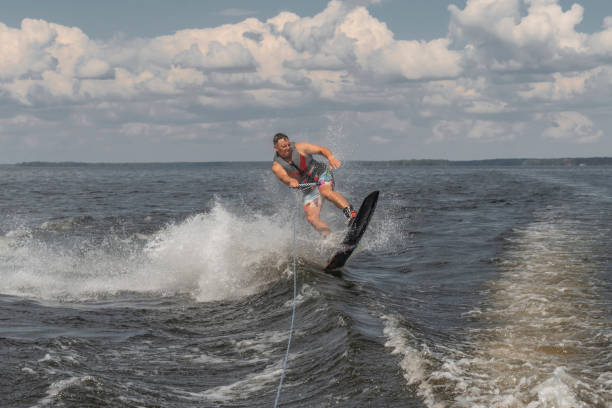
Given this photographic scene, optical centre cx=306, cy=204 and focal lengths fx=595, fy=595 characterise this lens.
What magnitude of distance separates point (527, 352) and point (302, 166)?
236 inches

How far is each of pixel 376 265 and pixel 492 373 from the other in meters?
7.74

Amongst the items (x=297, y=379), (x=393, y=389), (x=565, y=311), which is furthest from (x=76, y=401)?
(x=565, y=311)

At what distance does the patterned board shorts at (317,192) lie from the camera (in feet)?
37.2

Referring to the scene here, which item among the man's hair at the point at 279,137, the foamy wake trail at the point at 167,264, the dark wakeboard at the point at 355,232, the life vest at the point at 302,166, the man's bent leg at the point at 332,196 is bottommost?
the foamy wake trail at the point at 167,264

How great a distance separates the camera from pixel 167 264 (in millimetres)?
12500

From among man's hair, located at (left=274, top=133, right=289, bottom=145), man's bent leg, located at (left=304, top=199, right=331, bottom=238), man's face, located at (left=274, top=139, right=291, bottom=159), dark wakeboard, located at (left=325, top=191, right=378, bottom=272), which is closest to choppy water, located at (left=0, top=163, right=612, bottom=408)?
dark wakeboard, located at (left=325, top=191, right=378, bottom=272)

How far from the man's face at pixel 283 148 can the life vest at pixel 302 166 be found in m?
0.10

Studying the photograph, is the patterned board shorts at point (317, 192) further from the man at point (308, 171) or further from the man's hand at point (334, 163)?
the man's hand at point (334, 163)

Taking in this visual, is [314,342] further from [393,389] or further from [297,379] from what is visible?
[393,389]

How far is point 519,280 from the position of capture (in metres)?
10.7

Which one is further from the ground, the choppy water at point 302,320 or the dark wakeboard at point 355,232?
the dark wakeboard at point 355,232

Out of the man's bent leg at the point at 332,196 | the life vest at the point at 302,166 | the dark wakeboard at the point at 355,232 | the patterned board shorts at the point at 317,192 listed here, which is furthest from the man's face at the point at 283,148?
the dark wakeboard at the point at 355,232

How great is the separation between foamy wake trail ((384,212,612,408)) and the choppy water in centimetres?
2

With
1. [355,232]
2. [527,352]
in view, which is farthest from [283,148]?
[527,352]
